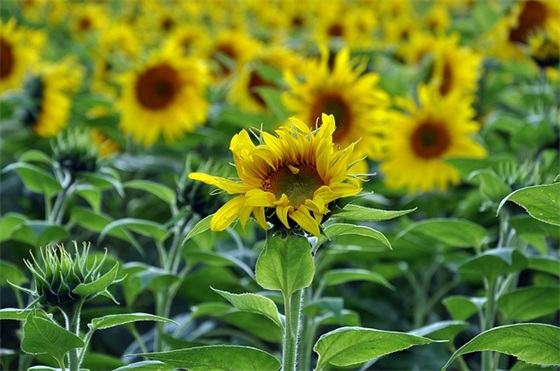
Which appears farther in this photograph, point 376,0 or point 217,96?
point 376,0

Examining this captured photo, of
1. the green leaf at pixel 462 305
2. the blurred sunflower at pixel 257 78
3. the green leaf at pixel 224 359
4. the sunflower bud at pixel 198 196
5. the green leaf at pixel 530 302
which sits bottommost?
the blurred sunflower at pixel 257 78

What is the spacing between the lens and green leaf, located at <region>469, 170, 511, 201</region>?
53.0 inches

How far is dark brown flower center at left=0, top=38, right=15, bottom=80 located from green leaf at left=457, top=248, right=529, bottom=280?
184 cm

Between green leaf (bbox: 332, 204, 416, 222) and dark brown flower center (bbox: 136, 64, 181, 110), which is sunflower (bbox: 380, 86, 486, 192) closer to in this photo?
dark brown flower center (bbox: 136, 64, 181, 110)

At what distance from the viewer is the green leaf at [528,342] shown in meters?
1.00

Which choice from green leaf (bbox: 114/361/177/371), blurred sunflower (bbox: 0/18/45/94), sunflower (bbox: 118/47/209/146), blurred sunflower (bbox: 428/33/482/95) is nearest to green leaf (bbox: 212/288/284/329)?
green leaf (bbox: 114/361/177/371)

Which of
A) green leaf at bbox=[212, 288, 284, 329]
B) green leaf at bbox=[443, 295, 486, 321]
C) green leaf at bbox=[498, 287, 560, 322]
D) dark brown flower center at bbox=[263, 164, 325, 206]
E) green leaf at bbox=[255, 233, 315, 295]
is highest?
dark brown flower center at bbox=[263, 164, 325, 206]

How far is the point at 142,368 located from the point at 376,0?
13.9 ft

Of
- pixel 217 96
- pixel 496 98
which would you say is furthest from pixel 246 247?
pixel 496 98

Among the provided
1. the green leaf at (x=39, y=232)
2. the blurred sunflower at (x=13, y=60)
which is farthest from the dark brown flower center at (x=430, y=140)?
the blurred sunflower at (x=13, y=60)

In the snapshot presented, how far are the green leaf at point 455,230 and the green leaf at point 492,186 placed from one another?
0.07 metres

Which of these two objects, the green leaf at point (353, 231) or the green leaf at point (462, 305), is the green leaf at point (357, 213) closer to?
the green leaf at point (353, 231)

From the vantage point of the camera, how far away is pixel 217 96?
2924mm

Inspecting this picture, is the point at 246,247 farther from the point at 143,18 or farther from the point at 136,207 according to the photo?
the point at 143,18
